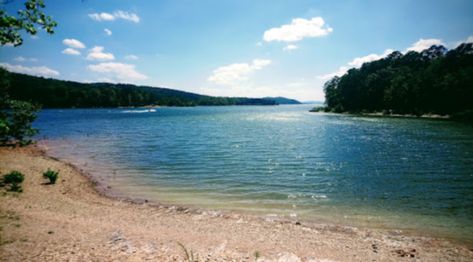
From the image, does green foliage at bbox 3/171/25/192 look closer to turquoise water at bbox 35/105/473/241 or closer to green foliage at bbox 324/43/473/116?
turquoise water at bbox 35/105/473/241

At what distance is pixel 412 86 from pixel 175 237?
11396 centimetres

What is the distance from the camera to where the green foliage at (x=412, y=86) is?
274 ft

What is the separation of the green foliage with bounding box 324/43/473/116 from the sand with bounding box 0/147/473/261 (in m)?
89.9

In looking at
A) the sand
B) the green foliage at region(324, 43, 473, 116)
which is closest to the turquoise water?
the sand

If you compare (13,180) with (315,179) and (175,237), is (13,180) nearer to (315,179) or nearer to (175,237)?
(175,237)

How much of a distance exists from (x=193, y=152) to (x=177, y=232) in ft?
73.7

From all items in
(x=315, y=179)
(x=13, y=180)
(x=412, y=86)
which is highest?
(x=412, y=86)

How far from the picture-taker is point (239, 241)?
36.1ft

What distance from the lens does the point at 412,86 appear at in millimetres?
99000

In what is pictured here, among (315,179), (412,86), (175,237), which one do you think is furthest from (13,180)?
(412,86)

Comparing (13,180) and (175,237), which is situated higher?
(13,180)

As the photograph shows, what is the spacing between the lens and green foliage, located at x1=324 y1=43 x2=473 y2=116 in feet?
274

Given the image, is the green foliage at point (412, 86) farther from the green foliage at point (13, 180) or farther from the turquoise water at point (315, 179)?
the green foliage at point (13, 180)

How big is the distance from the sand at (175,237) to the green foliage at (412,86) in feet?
295
